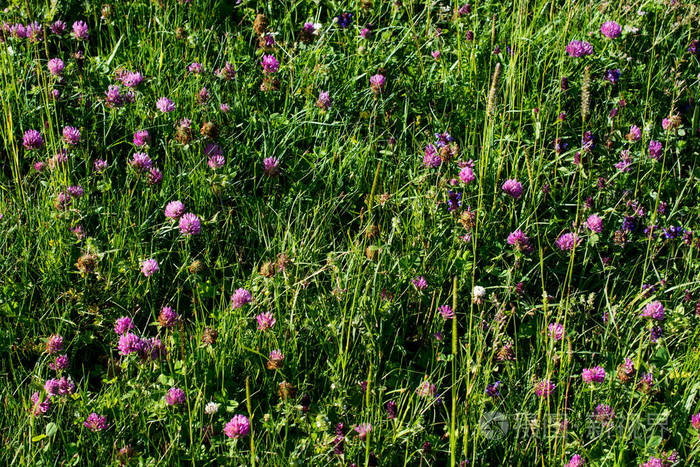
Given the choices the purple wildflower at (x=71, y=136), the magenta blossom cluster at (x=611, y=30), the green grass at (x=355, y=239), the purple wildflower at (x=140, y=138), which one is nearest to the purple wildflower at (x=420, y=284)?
the green grass at (x=355, y=239)

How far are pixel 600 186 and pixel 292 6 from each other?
176 centimetres

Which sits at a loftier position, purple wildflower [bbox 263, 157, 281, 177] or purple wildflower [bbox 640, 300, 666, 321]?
purple wildflower [bbox 263, 157, 281, 177]

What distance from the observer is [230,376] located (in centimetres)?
238

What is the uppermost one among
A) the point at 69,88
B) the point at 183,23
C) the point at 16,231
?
the point at 183,23

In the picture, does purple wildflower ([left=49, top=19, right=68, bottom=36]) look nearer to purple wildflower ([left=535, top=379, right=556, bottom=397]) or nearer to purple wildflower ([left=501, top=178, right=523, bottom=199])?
purple wildflower ([left=501, top=178, right=523, bottom=199])

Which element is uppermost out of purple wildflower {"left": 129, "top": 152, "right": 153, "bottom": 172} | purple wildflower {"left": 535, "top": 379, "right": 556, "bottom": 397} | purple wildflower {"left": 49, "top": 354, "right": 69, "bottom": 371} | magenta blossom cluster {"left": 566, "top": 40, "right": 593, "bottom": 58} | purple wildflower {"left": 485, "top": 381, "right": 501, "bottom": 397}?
magenta blossom cluster {"left": 566, "top": 40, "right": 593, "bottom": 58}

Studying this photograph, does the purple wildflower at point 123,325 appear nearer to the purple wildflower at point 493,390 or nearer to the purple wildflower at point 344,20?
the purple wildflower at point 493,390

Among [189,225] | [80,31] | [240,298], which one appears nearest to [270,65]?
[80,31]

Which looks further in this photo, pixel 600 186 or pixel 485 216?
pixel 600 186

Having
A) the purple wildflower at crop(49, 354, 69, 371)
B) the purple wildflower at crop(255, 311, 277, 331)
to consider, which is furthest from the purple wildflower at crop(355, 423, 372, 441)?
the purple wildflower at crop(49, 354, 69, 371)

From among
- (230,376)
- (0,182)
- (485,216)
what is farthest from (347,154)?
(0,182)

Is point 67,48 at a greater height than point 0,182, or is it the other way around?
point 67,48

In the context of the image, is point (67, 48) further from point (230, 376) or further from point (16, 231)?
point (230, 376)

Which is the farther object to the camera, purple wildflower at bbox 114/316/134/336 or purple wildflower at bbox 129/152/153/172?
purple wildflower at bbox 129/152/153/172
